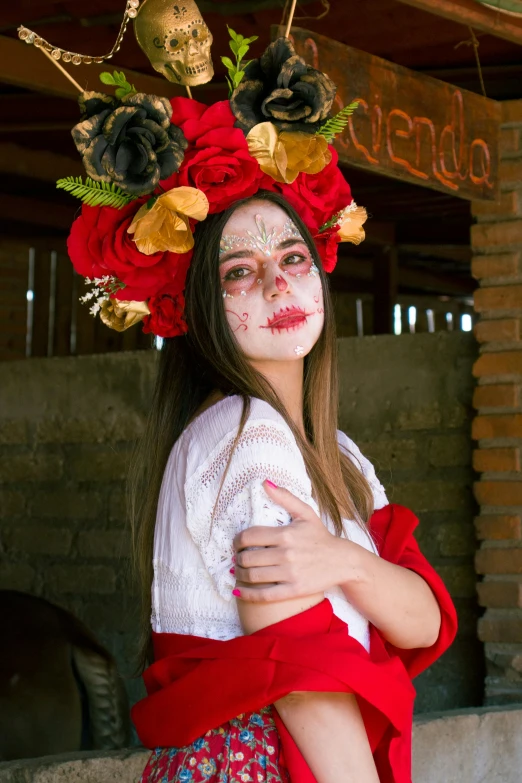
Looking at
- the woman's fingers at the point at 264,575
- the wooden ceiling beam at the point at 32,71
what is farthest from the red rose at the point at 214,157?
the wooden ceiling beam at the point at 32,71

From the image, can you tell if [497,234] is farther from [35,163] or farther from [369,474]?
[35,163]

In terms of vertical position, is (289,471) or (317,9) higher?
(317,9)

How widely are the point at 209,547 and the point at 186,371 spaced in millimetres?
Answer: 423

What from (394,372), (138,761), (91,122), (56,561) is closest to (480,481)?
(394,372)

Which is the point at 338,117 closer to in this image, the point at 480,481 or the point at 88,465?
the point at 480,481

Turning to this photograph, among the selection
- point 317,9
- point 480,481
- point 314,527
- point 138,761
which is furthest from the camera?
point 317,9

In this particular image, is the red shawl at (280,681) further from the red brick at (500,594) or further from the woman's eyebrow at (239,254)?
the red brick at (500,594)

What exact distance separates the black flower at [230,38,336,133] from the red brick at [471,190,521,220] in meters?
1.99

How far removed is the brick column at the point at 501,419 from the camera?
3.58m

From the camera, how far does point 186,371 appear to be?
A: 1924 mm

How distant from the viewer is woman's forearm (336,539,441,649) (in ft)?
5.31

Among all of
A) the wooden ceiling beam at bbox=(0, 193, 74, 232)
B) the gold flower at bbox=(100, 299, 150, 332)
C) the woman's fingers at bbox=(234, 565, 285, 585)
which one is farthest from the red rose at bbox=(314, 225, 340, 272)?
the wooden ceiling beam at bbox=(0, 193, 74, 232)

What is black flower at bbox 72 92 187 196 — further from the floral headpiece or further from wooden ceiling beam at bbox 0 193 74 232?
wooden ceiling beam at bbox 0 193 74 232

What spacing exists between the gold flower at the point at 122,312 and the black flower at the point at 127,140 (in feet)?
0.85
